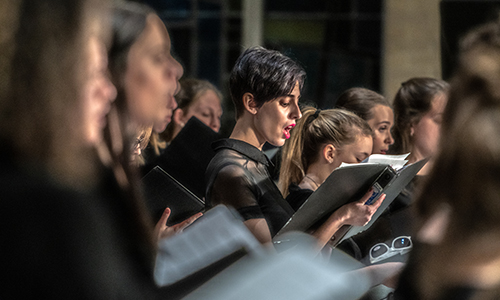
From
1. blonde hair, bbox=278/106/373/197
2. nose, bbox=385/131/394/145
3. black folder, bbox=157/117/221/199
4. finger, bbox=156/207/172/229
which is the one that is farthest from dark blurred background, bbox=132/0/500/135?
finger, bbox=156/207/172/229

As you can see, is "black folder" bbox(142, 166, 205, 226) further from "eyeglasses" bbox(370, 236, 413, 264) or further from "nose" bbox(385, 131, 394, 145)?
"nose" bbox(385, 131, 394, 145)

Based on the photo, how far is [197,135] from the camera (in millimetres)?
2348

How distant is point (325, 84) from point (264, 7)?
1.74 meters

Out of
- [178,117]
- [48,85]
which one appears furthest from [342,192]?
[178,117]

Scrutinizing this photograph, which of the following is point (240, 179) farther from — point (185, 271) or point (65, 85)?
point (65, 85)

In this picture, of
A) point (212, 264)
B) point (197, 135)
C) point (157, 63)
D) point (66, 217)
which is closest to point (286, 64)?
point (197, 135)

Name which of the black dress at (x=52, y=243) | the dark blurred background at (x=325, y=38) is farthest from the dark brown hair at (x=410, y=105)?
the dark blurred background at (x=325, y=38)

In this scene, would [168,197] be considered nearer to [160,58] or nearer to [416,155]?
[160,58]

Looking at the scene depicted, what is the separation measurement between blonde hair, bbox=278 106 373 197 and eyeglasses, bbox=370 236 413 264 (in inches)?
19.8

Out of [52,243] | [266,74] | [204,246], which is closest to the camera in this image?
[52,243]

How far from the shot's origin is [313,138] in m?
2.63

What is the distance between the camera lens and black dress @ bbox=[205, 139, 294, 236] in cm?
185

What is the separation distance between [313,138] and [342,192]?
2.54 feet

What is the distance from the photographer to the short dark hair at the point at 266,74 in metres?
2.08
